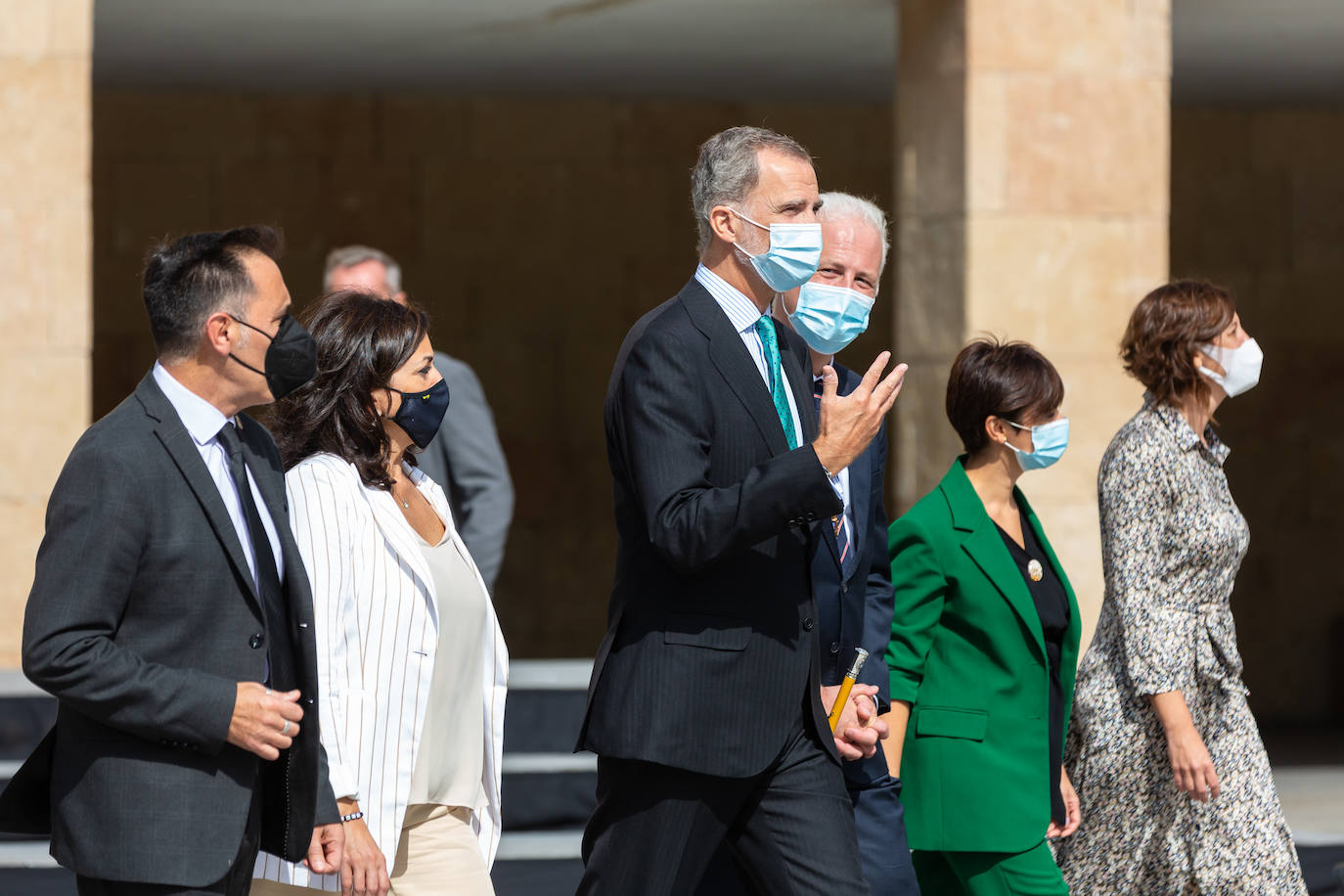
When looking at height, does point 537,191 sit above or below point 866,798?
above

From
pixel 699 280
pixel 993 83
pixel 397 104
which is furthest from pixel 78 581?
pixel 397 104

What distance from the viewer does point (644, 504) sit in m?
2.91

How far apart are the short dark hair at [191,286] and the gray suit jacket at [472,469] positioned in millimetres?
2852

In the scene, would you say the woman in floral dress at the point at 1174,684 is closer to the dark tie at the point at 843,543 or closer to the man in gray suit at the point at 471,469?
the dark tie at the point at 843,543

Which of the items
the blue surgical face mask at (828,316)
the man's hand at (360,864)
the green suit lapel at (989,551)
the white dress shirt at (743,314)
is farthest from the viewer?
the green suit lapel at (989,551)

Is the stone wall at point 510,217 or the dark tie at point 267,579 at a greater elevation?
the stone wall at point 510,217

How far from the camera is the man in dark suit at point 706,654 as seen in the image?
2.94 meters

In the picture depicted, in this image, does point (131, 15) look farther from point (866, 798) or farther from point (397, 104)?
point (866, 798)

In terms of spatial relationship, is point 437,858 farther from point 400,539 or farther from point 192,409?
point 192,409

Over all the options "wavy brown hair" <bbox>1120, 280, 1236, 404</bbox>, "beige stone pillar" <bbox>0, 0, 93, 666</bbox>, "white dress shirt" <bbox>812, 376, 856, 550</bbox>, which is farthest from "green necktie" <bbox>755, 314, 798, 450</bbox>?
"beige stone pillar" <bbox>0, 0, 93, 666</bbox>

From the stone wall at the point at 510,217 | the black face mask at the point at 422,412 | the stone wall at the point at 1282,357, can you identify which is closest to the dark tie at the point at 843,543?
the black face mask at the point at 422,412

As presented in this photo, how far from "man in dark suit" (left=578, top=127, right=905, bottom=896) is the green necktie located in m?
0.07

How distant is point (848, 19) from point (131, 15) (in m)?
3.05

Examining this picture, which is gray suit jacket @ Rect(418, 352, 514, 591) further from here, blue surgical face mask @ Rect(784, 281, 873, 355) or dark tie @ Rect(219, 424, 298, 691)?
dark tie @ Rect(219, 424, 298, 691)
